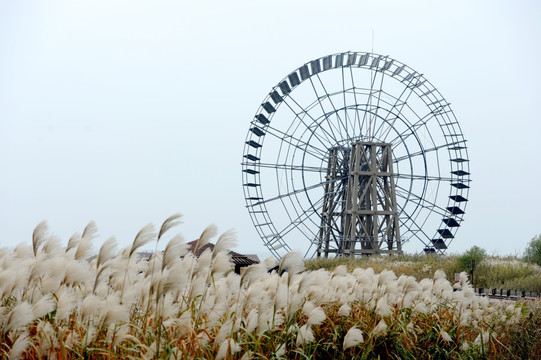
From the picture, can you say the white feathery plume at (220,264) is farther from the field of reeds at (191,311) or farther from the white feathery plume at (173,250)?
the white feathery plume at (173,250)

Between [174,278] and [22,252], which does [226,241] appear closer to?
[174,278]

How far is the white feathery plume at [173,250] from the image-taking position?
3.23 meters

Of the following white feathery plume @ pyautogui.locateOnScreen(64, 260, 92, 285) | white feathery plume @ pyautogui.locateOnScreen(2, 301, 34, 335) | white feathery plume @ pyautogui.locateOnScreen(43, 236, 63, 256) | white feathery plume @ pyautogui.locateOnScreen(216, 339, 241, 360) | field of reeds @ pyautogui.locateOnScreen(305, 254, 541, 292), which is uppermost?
white feathery plume @ pyautogui.locateOnScreen(43, 236, 63, 256)

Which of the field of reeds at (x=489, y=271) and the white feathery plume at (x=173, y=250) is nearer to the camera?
the white feathery plume at (x=173, y=250)

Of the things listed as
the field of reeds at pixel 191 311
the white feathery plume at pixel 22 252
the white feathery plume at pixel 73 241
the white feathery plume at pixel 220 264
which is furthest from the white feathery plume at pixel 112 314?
the white feathery plume at pixel 22 252

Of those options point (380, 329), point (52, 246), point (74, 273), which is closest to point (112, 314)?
point (74, 273)

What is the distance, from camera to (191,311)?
3756mm

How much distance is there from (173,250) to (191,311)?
661mm

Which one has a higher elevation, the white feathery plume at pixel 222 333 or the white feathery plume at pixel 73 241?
Result: the white feathery plume at pixel 73 241

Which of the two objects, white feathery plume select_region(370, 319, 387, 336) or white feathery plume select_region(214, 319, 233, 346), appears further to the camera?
white feathery plume select_region(370, 319, 387, 336)

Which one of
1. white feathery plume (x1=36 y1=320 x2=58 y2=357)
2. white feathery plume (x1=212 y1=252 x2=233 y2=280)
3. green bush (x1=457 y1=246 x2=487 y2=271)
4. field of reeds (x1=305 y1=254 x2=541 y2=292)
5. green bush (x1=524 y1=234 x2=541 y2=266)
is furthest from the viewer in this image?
green bush (x1=524 y1=234 x2=541 y2=266)

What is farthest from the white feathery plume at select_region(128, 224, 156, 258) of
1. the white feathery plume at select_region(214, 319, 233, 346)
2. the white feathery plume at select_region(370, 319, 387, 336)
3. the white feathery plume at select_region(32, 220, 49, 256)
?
the white feathery plume at select_region(370, 319, 387, 336)

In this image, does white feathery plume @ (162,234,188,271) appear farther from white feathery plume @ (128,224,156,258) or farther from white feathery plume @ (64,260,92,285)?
white feathery plume @ (64,260,92,285)

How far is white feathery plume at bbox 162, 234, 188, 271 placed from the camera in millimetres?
3234
